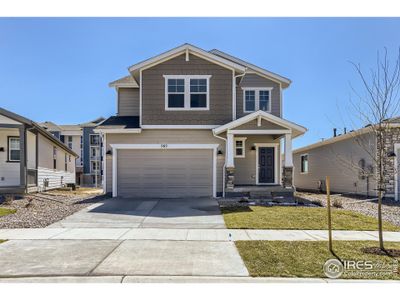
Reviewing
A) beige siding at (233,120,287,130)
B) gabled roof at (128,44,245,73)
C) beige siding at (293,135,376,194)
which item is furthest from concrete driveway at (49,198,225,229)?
beige siding at (293,135,376,194)

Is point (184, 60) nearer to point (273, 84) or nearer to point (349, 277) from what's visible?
point (273, 84)

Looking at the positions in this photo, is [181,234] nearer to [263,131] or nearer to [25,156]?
[263,131]

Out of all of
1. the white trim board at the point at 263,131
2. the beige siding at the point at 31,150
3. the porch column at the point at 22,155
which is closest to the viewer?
the white trim board at the point at 263,131

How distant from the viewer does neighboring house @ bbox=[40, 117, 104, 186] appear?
44.4 metres

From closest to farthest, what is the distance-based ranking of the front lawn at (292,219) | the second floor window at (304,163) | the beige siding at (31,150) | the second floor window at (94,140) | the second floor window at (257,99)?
the front lawn at (292,219) → the second floor window at (257,99) → the beige siding at (31,150) → the second floor window at (304,163) → the second floor window at (94,140)

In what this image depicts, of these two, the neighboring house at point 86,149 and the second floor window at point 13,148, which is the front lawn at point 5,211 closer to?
the second floor window at point 13,148

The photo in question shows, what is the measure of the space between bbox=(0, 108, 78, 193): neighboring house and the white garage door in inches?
208

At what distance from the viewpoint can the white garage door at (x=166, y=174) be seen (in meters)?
15.8

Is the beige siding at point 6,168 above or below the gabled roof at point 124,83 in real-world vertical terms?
below

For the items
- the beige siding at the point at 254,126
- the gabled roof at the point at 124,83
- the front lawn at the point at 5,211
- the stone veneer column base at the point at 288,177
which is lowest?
the front lawn at the point at 5,211

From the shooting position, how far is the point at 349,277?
5141 mm

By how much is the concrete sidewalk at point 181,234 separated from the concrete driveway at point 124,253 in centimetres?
7

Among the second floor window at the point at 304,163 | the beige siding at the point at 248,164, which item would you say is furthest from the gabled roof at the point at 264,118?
the second floor window at the point at 304,163

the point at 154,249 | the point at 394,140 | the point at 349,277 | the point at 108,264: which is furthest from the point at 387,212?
the point at 108,264
